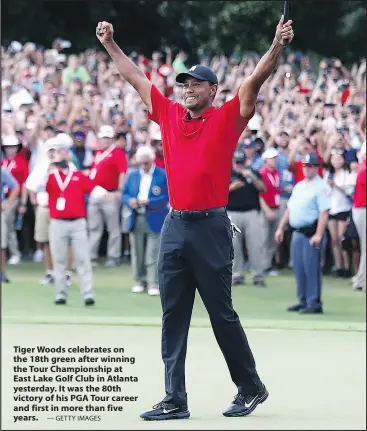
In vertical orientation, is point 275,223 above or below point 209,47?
below

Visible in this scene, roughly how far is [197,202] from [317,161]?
761cm

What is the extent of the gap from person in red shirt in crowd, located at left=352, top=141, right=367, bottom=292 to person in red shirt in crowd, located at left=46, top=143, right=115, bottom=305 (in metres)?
3.60

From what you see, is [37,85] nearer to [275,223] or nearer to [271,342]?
[275,223]

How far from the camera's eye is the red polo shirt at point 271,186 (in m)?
18.4

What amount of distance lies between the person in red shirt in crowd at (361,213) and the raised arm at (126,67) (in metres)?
9.31

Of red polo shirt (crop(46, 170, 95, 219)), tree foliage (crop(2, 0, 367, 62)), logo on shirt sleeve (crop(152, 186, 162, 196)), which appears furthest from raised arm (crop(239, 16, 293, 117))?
tree foliage (crop(2, 0, 367, 62))

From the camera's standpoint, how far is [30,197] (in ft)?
63.9

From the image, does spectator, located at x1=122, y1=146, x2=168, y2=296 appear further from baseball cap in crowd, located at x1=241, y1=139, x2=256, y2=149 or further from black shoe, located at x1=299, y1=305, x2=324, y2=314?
black shoe, located at x1=299, y1=305, x2=324, y2=314

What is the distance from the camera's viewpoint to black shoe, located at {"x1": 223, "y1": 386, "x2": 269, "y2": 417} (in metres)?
7.69

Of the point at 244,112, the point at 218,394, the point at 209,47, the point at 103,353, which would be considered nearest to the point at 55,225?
the point at 103,353

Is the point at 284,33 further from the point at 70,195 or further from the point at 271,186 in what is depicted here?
the point at 271,186

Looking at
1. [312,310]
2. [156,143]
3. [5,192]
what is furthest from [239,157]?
[5,192]

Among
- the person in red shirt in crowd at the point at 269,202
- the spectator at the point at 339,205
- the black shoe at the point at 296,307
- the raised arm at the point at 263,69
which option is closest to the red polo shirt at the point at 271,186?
the person in red shirt in crowd at the point at 269,202

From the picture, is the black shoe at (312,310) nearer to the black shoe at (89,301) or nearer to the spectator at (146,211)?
the spectator at (146,211)
